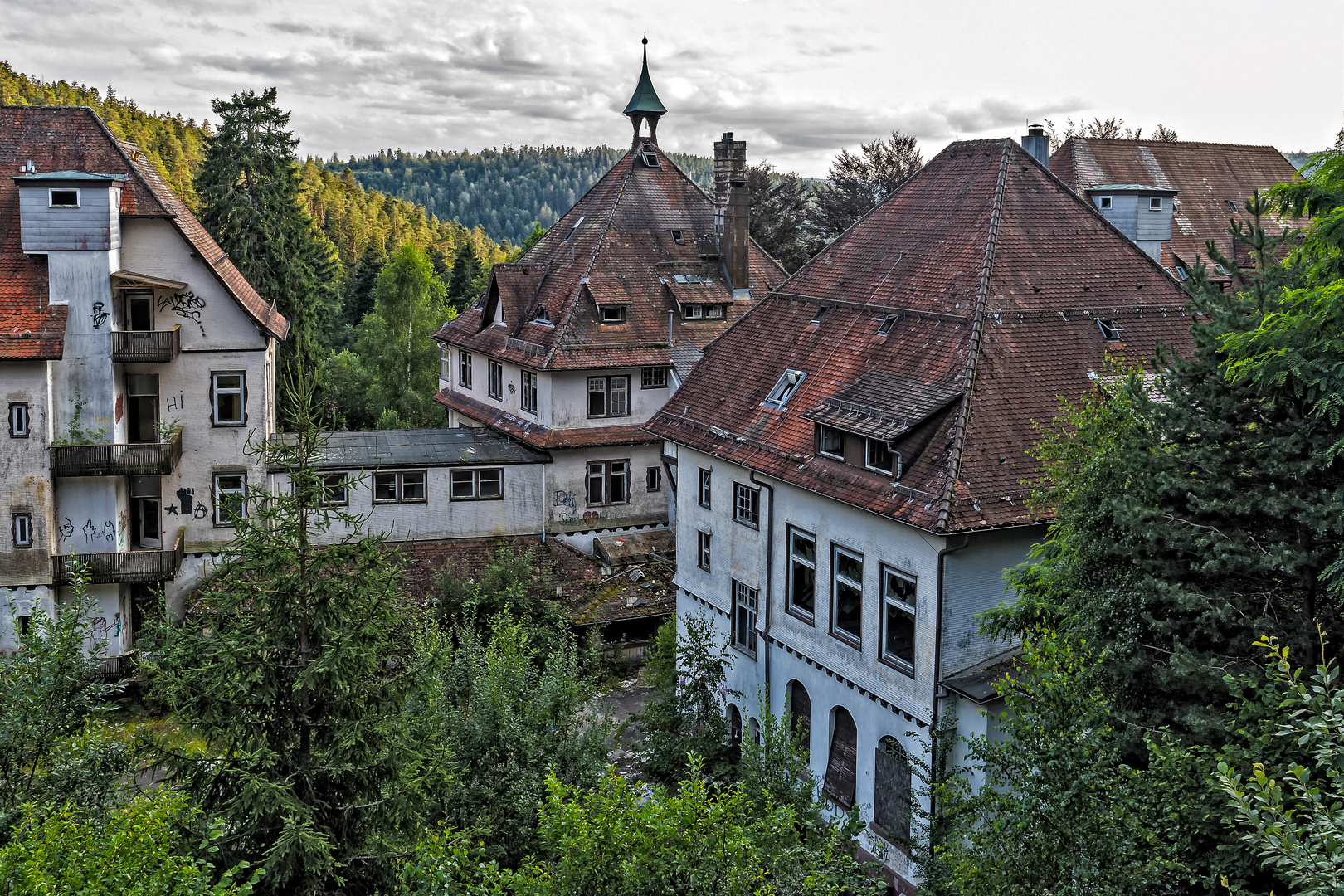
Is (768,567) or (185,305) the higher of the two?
(185,305)

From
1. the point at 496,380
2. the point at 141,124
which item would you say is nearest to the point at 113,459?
the point at 496,380

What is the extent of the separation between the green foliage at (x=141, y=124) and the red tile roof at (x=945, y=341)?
293 ft

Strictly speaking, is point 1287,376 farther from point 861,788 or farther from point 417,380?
point 417,380

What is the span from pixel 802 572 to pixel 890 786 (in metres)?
4.94

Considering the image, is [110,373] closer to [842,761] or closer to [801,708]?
[801,708]

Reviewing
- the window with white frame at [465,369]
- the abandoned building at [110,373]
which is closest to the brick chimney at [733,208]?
the window with white frame at [465,369]

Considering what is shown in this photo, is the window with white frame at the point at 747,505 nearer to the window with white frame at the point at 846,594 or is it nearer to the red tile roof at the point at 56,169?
the window with white frame at the point at 846,594

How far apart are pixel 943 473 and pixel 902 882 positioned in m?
7.65

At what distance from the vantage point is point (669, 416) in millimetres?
29094

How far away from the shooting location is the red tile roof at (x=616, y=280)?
4031cm

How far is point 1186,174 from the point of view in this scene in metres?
52.4

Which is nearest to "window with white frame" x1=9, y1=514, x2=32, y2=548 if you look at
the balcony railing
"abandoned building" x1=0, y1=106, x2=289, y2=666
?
"abandoned building" x1=0, y1=106, x2=289, y2=666

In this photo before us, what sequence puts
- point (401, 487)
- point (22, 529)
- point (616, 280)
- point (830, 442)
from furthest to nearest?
point (616, 280) < point (401, 487) < point (22, 529) < point (830, 442)

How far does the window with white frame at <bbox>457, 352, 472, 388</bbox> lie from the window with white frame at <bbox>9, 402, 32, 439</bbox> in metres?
18.1
